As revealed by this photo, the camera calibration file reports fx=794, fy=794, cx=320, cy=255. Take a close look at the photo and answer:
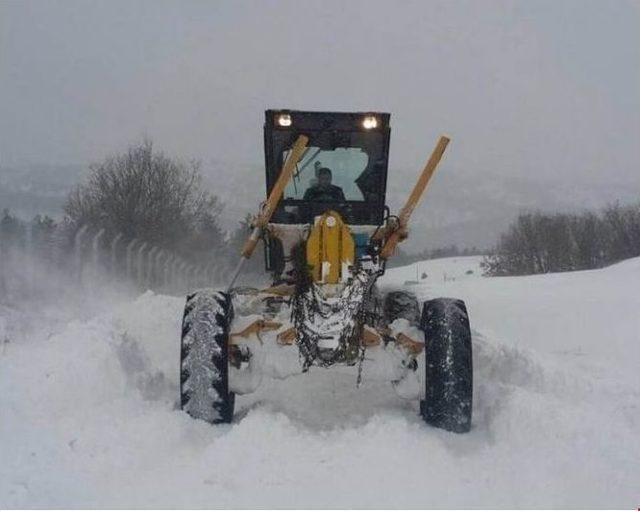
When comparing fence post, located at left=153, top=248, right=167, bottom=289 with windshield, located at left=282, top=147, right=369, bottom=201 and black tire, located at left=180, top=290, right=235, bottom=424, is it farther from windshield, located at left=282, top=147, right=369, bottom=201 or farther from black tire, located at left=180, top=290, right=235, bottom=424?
black tire, located at left=180, top=290, right=235, bottom=424

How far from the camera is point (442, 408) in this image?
591cm

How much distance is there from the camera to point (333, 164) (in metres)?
7.79

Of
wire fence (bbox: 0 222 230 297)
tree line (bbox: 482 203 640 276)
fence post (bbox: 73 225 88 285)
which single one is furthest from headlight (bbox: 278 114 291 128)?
tree line (bbox: 482 203 640 276)

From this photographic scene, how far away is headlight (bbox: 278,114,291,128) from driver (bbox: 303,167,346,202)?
58 centimetres

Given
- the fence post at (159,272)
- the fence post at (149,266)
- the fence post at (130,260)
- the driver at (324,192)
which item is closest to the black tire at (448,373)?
the driver at (324,192)

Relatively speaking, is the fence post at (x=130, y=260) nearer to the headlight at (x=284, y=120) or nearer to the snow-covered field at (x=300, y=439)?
the snow-covered field at (x=300, y=439)

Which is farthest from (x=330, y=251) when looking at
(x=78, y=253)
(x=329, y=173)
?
(x=78, y=253)

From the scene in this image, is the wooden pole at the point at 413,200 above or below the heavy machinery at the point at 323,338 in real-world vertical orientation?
above

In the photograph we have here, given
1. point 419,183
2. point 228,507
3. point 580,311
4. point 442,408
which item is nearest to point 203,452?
point 228,507

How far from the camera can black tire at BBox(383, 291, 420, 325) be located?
7.75 m

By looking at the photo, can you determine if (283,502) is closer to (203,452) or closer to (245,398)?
(203,452)

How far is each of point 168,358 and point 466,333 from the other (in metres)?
3.60

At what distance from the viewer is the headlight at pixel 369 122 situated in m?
7.66

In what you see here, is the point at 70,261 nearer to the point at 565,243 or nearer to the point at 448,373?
the point at 448,373
